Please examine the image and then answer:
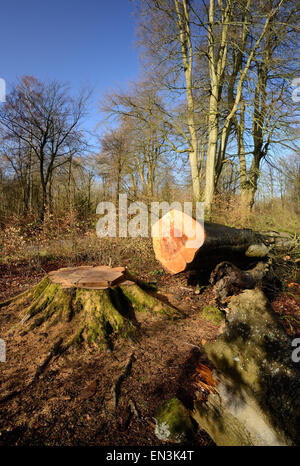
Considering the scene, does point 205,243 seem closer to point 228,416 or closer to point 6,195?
point 228,416

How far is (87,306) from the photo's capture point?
3045 mm

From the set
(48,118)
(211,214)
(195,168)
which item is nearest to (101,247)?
(211,214)

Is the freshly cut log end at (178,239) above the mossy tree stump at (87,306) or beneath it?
above

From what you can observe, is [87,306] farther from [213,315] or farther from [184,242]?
[213,315]

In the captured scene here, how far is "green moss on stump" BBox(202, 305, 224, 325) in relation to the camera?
11.9ft

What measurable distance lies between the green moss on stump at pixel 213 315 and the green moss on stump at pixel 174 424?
6.20 ft

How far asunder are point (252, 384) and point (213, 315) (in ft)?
6.60

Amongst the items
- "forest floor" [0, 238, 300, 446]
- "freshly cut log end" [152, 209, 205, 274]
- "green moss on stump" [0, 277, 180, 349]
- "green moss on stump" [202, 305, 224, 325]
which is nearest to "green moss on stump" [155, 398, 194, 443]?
"forest floor" [0, 238, 300, 446]

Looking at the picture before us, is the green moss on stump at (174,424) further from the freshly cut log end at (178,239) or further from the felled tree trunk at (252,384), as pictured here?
the freshly cut log end at (178,239)

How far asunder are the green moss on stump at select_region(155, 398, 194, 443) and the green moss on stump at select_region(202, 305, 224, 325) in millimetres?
1890

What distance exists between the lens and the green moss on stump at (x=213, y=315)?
362 cm

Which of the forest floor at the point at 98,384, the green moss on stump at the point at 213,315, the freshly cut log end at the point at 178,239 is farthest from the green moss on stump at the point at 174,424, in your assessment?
the green moss on stump at the point at 213,315

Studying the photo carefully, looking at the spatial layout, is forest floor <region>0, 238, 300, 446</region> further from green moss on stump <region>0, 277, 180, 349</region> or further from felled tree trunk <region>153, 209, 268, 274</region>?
felled tree trunk <region>153, 209, 268, 274</region>

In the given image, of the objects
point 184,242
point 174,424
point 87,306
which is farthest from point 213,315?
point 174,424
